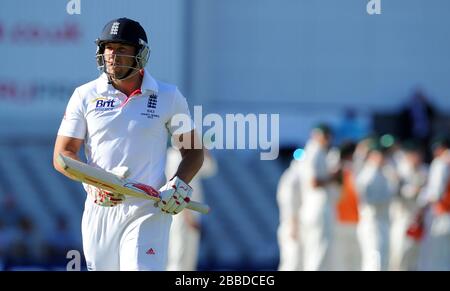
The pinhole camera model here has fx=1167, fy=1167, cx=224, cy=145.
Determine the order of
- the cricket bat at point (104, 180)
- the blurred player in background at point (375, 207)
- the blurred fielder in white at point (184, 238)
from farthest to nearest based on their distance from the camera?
the blurred fielder in white at point (184, 238) < the blurred player in background at point (375, 207) < the cricket bat at point (104, 180)

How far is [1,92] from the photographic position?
1633cm

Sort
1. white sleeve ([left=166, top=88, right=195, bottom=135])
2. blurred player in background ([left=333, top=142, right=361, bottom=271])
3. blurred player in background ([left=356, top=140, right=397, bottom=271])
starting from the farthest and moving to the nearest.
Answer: blurred player in background ([left=333, top=142, right=361, bottom=271])
blurred player in background ([left=356, top=140, right=397, bottom=271])
white sleeve ([left=166, top=88, right=195, bottom=135])

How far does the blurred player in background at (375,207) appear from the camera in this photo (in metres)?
11.7

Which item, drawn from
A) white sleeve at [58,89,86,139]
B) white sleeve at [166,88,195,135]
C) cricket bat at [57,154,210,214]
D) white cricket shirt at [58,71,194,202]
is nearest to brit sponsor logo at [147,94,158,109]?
white cricket shirt at [58,71,194,202]

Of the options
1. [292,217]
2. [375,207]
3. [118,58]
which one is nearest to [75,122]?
[118,58]

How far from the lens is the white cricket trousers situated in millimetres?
6180

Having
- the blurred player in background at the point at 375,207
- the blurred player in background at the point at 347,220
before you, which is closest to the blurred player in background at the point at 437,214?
the blurred player in background at the point at 375,207

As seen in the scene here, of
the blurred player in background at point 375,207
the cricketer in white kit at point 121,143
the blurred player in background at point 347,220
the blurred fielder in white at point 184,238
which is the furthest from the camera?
the blurred fielder in white at point 184,238

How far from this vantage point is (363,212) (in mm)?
12141

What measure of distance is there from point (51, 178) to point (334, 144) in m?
3.97

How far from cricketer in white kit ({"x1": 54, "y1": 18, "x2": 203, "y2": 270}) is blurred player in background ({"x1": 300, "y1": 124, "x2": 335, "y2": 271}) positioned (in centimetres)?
532

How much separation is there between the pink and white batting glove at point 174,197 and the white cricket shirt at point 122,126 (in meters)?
0.20

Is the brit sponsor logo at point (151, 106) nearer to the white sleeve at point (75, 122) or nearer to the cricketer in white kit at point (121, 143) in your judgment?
Result: the cricketer in white kit at point (121, 143)

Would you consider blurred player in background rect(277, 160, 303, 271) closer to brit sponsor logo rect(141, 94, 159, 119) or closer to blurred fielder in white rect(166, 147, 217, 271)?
blurred fielder in white rect(166, 147, 217, 271)
